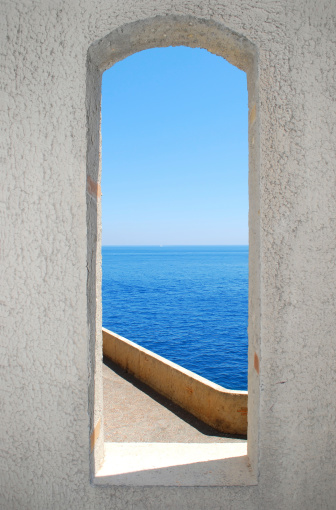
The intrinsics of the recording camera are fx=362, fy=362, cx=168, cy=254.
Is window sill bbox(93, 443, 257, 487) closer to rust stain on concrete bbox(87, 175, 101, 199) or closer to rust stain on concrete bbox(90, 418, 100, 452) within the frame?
rust stain on concrete bbox(90, 418, 100, 452)

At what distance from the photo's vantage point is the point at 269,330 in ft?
5.68

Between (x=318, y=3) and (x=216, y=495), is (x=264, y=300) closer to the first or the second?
(x=216, y=495)

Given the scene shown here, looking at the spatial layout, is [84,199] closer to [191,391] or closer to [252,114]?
[252,114]

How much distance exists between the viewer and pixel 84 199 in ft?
5.63

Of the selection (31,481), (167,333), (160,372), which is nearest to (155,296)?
(167,333)

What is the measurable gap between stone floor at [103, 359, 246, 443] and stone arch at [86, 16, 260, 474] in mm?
2098

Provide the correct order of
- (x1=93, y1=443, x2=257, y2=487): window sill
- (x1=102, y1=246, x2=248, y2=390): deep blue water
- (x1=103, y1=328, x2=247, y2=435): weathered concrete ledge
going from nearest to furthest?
(x1=93, y1=443, x2=257, y2=487): window sill
(x1=103, y1=328, x2=247, y2=435): weathered concrete ledge
(x1=102, y1=246, x2=248, y2=390): deep blue water

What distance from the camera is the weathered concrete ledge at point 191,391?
13.3 ft

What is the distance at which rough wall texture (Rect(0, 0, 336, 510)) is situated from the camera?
1720 mm

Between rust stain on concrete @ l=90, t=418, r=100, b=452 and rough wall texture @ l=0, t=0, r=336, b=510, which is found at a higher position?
rough wall texture @ l=0, t=0, r=336, b=510

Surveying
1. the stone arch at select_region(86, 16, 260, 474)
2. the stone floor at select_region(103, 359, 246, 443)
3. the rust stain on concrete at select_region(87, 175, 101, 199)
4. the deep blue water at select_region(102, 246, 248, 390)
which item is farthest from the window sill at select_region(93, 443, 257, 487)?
the deep blue water at select_region(102, 246, 248, 390)

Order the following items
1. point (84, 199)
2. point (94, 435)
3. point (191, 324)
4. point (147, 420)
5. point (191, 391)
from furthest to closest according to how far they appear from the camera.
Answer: point (191, 324), point (191, 391), point (147, 420), point (94, 435), point (84, 199)

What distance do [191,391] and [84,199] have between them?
3490mm

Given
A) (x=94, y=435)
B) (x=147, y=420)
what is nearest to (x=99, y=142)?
(x=94, y=435)
